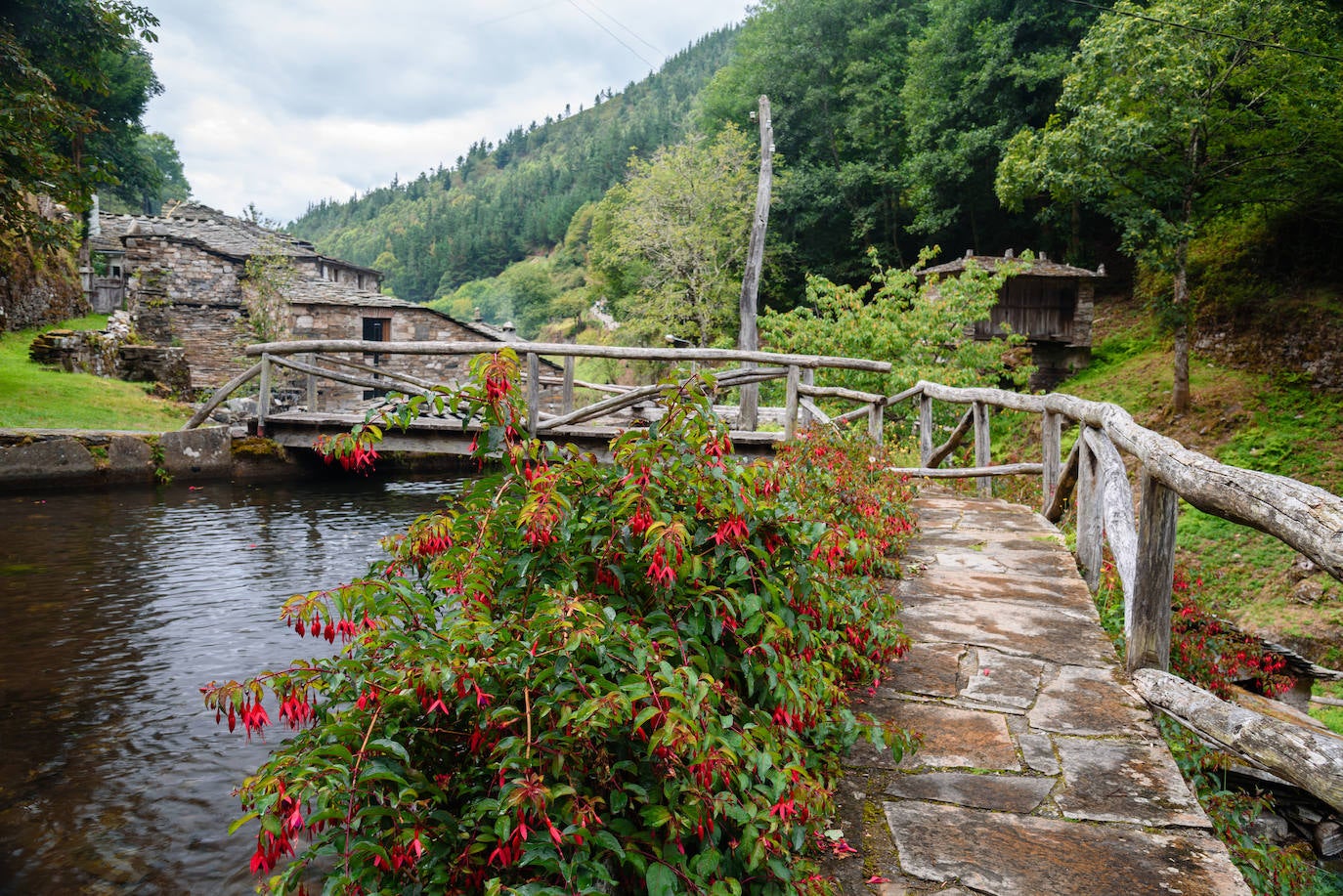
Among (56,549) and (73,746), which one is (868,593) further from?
(56,549)

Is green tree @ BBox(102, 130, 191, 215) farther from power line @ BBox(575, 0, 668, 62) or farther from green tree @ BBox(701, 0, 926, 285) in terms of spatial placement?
green tree @ BBox(701, 0, 926, 285)

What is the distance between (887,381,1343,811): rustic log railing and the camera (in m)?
1.76

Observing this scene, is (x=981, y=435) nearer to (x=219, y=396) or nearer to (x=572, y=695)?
(x=572, y=695)

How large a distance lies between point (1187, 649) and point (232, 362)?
26802mm

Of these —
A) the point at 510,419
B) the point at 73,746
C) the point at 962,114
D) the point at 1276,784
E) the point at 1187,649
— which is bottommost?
the point at 73,746

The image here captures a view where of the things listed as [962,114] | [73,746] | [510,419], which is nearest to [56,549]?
[73,746]

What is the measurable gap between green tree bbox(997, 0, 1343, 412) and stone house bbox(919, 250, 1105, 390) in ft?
12.5

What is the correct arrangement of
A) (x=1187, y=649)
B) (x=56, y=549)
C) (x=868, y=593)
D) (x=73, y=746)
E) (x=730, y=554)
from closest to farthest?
1. (x=730, y=554)
2. (x=868, y=593)
3. (x=1187, y=649)
4. (x=73, y=746)
5. (x=56, y=549)

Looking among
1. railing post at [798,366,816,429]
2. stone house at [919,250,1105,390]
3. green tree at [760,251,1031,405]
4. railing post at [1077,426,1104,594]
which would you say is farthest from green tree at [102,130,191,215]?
railing post at [1077,426,1104,594]

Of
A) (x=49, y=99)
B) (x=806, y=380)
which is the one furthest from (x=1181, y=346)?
(x=49, y=99)

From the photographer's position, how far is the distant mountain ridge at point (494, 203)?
82.6m

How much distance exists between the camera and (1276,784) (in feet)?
9.91

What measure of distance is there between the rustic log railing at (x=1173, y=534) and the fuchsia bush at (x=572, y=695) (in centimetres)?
92

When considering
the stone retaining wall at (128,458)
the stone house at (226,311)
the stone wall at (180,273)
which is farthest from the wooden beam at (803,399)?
the stone wall at (180,273)
